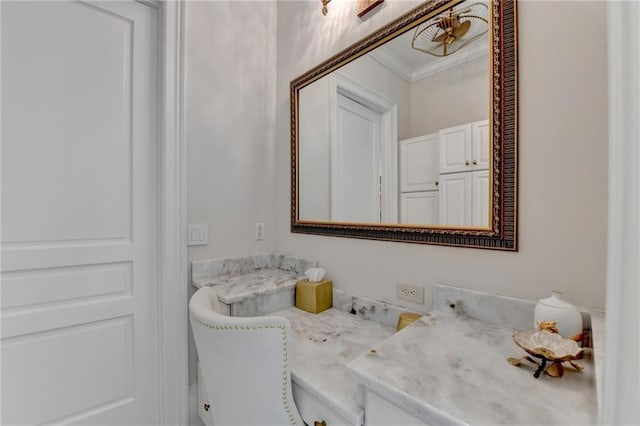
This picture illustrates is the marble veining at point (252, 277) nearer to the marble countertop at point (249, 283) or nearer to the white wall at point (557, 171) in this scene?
the marble countertop at point (249, 283)

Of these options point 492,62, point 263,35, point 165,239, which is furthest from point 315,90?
point 165,239

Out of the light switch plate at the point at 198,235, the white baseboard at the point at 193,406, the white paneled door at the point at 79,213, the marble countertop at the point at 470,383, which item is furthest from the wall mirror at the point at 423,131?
the white baseboard at the point at 193,406

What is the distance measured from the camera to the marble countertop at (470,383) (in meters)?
0.54

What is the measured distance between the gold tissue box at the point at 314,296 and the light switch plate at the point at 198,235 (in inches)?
22.8

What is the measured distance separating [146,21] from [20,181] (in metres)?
0.97

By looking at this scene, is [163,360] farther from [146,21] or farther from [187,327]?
[146,21]

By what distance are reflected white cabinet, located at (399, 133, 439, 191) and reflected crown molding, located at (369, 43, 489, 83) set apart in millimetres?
258

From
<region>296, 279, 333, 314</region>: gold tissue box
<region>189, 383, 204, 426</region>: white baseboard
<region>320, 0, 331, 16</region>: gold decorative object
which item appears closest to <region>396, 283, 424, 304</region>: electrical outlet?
<region>296, 279, 333, 314</region>: gold tissue box

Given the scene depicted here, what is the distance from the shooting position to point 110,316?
1371mm

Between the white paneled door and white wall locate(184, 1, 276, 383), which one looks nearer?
the white paneled door

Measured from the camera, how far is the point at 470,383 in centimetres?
63

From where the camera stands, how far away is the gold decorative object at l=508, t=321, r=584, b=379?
25.1 inches

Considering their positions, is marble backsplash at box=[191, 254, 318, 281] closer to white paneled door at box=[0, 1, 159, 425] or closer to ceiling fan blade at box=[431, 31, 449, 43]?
white paneled door at box=[0, 1, 159, 425]

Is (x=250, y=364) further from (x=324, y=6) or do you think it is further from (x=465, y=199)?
(x=324, y=6)
